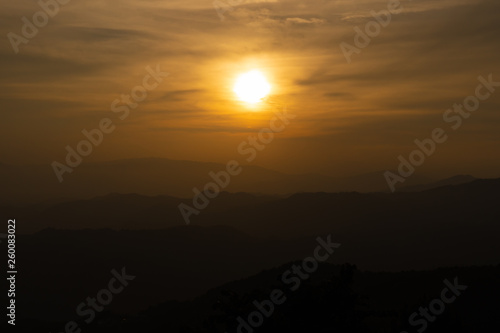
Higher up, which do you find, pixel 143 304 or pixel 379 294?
pixel 143 304

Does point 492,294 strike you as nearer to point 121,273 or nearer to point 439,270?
point 439,270

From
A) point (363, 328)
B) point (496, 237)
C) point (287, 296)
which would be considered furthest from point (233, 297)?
point (496, 237)

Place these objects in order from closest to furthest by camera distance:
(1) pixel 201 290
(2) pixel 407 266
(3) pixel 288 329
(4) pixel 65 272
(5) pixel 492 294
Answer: (3) pixel 288 329 < (5) pixel 492 294 < (2) pixel 407 266 < (1) pixel 201 290 < (4) pixel 65 272

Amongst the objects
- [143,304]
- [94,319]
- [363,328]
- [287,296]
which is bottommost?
[363,328]

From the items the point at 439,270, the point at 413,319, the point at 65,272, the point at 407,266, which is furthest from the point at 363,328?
the point at 65,272

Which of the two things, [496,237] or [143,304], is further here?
[496,237]

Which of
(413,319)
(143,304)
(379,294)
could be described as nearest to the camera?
(413,319)

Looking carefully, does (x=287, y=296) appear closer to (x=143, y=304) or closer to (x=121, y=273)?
(x=143, y=304)
